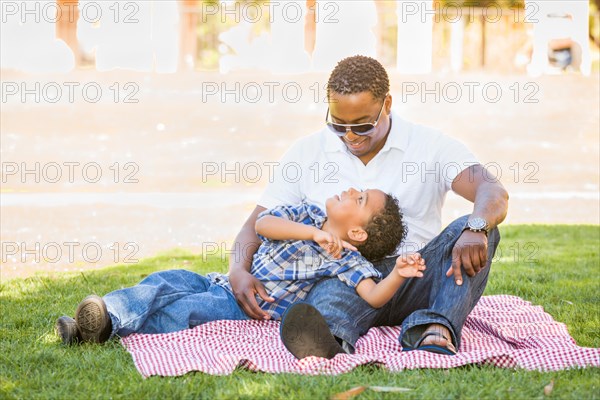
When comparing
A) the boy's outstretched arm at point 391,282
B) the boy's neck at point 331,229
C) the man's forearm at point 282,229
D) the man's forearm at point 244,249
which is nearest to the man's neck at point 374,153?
the boy's neck at point 331,229

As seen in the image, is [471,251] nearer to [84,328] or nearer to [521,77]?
[84,328]

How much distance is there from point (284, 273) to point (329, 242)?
13.8 inches

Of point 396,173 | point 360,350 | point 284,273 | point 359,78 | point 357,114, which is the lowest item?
point 360,350

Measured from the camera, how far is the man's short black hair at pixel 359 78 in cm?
440

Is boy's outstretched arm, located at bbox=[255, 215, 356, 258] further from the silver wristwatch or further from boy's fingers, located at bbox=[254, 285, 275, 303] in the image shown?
the silver wristwatch

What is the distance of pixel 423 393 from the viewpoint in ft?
10.7

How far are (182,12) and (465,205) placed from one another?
11.2m

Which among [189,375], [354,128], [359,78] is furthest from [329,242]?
[189,375]

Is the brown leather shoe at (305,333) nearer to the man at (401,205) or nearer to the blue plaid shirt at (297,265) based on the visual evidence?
the man at (401,205)

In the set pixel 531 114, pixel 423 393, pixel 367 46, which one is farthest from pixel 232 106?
pixel 423 393

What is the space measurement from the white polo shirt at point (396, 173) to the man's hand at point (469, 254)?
24.2 inches

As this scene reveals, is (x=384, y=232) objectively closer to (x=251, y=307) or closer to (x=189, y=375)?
(x=251, y=307)

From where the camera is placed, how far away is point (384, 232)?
4.25m

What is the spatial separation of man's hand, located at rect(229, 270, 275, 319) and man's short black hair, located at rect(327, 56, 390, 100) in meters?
1.01
